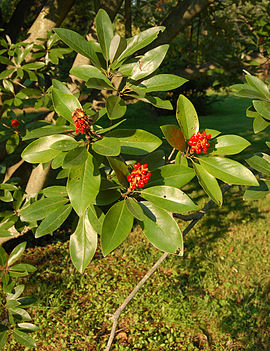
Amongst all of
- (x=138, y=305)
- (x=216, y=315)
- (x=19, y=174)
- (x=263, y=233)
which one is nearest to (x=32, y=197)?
(x=19, y=174)

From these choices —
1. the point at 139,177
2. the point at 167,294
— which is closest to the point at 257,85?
the point at 139,177

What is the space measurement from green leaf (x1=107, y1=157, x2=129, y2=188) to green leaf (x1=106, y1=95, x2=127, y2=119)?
0.13 meters

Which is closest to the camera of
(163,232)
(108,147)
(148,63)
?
(108,147)

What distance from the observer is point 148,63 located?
101cm

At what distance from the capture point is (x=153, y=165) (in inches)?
41.9

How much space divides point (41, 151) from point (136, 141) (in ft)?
0.94

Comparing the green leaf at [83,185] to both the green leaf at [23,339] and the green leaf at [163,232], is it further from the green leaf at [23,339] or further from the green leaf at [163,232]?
the green leaf at [23,339]

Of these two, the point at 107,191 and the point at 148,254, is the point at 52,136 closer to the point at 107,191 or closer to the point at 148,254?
the point at 107,191

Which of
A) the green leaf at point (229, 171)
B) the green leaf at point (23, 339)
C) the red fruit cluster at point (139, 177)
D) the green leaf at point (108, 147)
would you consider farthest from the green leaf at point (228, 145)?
the green leaf at point (23, 339)

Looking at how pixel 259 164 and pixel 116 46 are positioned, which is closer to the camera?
pixel 116 46

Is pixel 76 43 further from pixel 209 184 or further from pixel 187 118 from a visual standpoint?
pixel 209 184

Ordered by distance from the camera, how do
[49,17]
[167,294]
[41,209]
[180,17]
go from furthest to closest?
[167,294] < [180,17] < [49,17] < [41,209]

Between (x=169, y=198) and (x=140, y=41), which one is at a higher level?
(x=140, y=41)

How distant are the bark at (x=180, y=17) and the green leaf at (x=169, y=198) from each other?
86.1 inches
